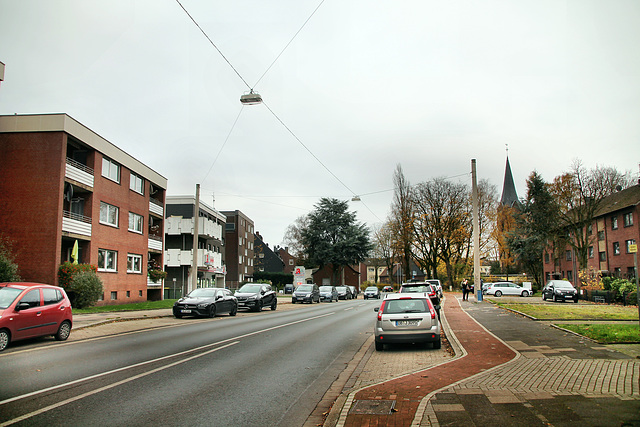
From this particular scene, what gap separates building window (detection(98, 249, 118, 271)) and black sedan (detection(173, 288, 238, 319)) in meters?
9.90

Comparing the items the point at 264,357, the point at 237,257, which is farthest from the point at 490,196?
the point at 264,357

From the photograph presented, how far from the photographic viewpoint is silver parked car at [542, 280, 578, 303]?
115ft

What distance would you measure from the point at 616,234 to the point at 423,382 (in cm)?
4528

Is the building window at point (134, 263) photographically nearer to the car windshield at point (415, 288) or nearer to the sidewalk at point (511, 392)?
the car windshield at point (415, 288)

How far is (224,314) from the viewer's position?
25.3m

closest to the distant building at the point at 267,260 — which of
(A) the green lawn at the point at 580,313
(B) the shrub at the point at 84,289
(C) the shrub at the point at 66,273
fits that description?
(B) the shrub at the point at 84,289

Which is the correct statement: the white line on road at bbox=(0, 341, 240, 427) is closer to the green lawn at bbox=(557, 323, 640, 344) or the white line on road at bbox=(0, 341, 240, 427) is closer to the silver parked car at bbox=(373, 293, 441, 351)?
the silver parked car at bbox=(373, 293, 441, 351)

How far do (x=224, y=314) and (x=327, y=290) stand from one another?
23526mm

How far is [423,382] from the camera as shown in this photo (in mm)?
7828

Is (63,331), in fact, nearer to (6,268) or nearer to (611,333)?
(6,268)

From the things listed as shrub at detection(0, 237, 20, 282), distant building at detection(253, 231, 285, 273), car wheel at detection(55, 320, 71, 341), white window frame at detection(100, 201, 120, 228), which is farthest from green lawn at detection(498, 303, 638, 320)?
distant building at detection(253, 231, 285, 273)

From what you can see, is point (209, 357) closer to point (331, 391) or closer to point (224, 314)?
point (331, 391)

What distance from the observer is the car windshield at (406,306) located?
12375 mm

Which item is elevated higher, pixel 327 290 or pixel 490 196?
pixel 490 196
